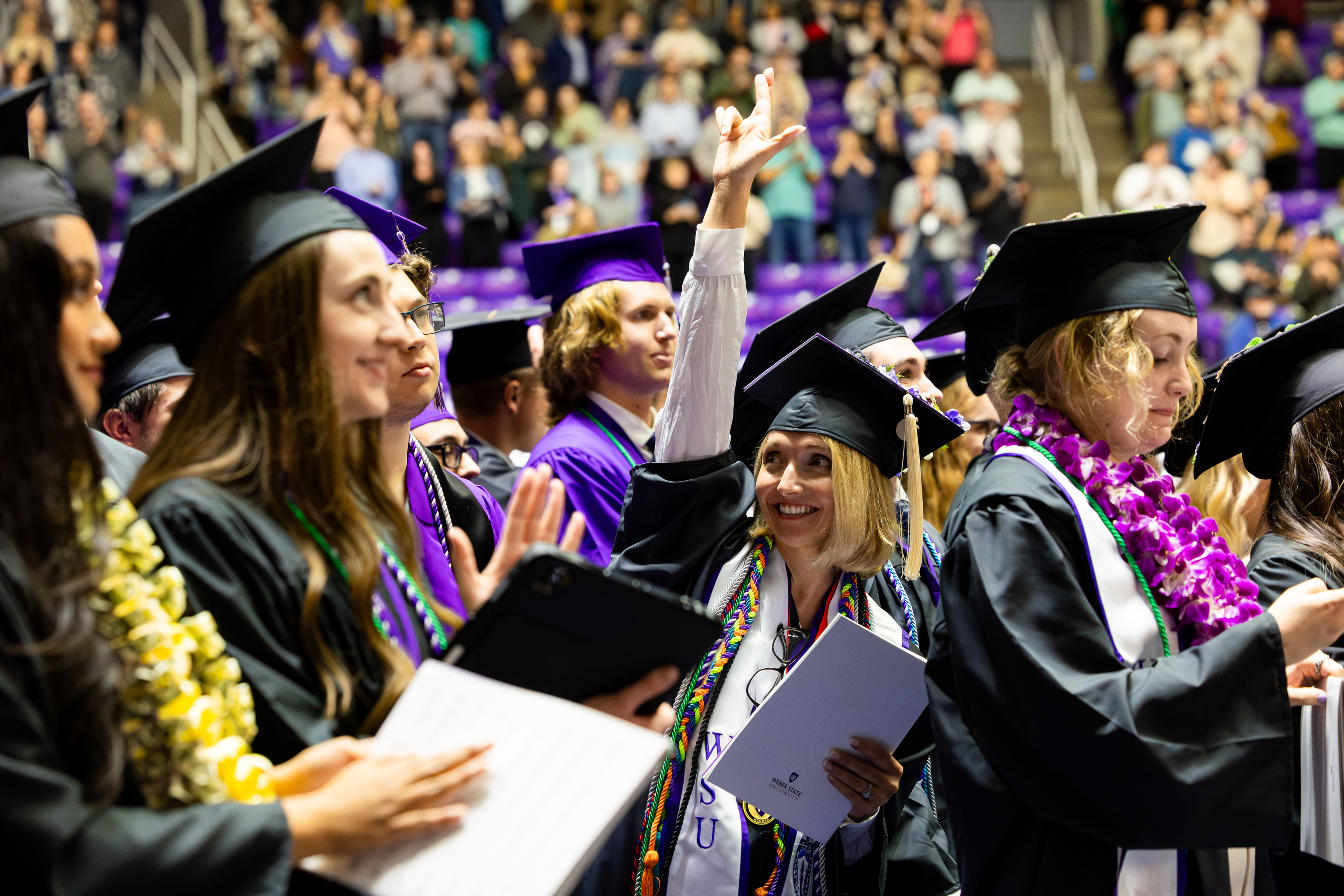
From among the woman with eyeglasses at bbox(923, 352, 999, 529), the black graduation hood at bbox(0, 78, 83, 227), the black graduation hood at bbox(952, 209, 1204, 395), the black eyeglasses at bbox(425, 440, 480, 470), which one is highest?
the black graduation hood at bbox(0, 78, 83, 227)

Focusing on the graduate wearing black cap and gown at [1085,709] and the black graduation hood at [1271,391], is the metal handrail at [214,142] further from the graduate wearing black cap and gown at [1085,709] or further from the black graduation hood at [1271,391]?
the graduate wearing black cap and gown at [1085,709]

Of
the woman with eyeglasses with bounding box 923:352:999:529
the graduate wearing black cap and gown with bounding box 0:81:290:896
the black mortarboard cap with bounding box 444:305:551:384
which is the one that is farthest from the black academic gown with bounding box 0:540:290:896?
the black mortarboard cap with bounding box 444:305:551:384

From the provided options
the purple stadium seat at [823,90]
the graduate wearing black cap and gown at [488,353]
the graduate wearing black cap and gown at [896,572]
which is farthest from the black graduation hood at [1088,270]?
the purple stadium seat at [823,90]

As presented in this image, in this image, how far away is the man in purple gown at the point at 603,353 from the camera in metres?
3.35

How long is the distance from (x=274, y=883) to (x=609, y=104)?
14.0m

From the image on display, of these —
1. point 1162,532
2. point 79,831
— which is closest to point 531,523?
point 79,831

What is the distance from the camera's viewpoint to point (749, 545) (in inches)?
112

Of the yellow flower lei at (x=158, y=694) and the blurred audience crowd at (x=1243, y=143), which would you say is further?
the blurred audience crowd at (x=1243, y=143)

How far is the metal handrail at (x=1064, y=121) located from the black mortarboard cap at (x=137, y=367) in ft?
37.6

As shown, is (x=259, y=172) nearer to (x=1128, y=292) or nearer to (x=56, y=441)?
(x=56, y=441)

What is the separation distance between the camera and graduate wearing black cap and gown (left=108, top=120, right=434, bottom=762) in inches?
63.5

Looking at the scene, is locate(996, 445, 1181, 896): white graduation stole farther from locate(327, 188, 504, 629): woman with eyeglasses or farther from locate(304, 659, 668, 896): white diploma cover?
locate(327, 188, 504, 629): woman with eyeglasses

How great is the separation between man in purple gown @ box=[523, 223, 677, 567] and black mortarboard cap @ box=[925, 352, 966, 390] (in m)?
0.97

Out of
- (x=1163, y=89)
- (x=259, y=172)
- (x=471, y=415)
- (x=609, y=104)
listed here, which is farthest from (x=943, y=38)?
(x=259, y=172)
